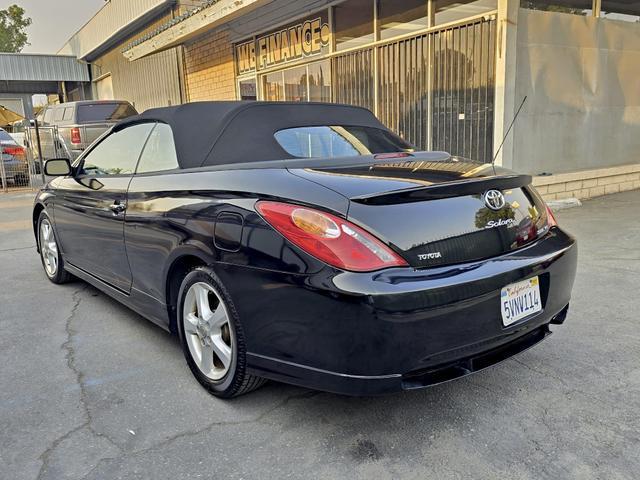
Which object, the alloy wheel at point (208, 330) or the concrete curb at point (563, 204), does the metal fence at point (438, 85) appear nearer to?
the concrete curb at point (563, 204)

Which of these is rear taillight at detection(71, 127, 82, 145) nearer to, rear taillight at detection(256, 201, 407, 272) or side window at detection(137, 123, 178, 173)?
side window at detection(137, 123, 178, 173)

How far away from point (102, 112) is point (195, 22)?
3.45 m

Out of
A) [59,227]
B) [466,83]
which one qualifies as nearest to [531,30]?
[466,83]

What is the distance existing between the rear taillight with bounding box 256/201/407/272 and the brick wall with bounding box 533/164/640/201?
6.37 m

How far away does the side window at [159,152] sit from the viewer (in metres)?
3.32

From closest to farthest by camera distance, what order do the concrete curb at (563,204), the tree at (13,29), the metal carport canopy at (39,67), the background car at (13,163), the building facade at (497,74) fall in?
the building facade at (497,74), the concrete curb at (563,204), the background car at (13,163), the metal carport canopy at (39,67), the tree at (13,29)

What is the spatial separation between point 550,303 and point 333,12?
352 inches

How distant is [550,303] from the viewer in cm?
267

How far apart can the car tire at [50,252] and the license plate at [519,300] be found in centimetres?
395

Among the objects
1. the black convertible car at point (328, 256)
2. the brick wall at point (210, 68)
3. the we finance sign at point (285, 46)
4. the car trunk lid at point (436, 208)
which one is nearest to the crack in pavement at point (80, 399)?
the black convertible car at point (328, 256)

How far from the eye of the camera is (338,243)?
2156mm

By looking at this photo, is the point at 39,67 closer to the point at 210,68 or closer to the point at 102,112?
the point at 102,112

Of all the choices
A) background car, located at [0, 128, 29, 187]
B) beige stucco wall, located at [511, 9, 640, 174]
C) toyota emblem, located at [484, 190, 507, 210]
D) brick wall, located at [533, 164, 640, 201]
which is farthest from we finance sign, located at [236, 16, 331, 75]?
toyota emblem, located at [484, 190, 507, 210]

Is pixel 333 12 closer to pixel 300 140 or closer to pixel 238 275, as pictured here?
pixel 300 140
